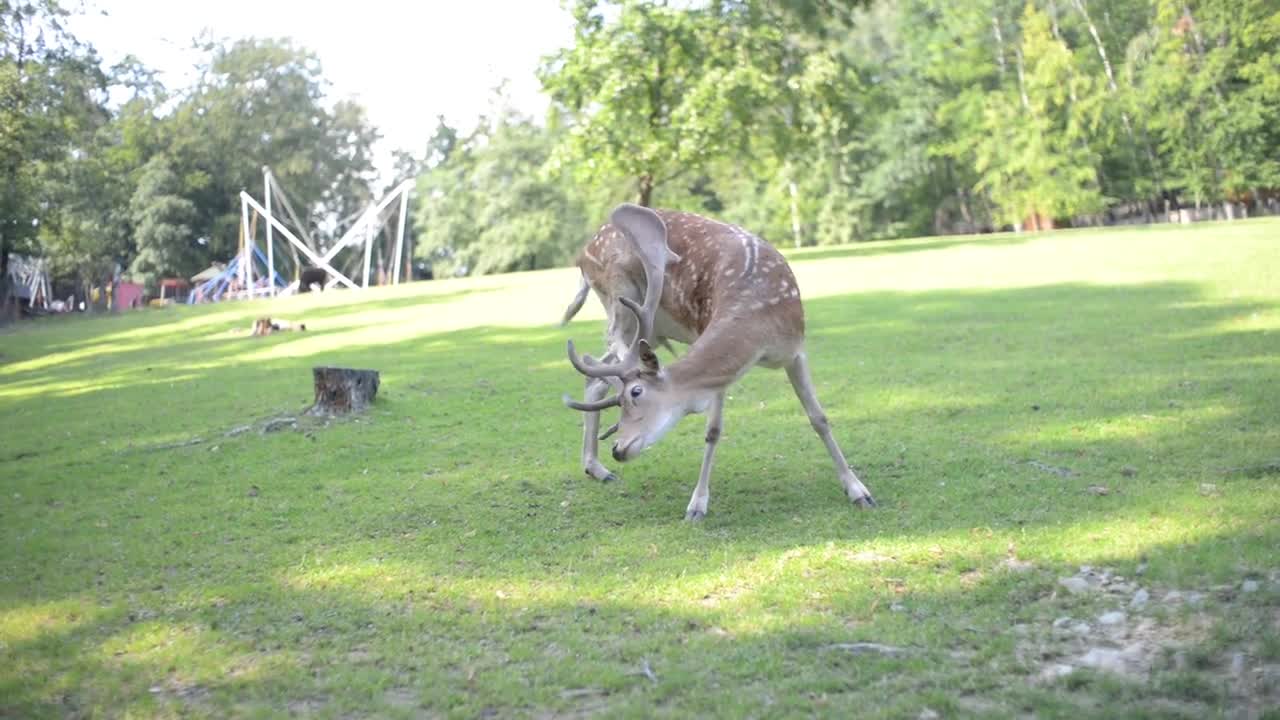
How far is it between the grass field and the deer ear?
3.22 ft

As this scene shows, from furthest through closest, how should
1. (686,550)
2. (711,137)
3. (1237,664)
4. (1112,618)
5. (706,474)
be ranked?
(711,137), (706,474), (686,550), (1112,618), (1237,664)

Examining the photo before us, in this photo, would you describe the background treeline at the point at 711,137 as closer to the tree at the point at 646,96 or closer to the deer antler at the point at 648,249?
the tree at the point at 646,96

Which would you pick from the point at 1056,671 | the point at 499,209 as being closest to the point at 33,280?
the point at 499,209

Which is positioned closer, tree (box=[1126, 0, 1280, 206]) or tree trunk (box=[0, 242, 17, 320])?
tree trunk (box=[0, 242, 17, 320])

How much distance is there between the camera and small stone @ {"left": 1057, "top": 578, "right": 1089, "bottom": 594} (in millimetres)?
4812

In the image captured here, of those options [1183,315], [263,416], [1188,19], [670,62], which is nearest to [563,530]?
[263,416]

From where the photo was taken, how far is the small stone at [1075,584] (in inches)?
189

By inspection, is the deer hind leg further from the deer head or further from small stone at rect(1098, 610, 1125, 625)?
small stone at rect(1098, 610, 1125, 625)

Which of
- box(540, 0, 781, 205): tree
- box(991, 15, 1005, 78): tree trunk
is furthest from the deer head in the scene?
box(991, 15, 1005, 78): tree trunk

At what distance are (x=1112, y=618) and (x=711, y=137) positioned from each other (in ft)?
88.6

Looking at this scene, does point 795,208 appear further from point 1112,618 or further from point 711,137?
point 1112,618

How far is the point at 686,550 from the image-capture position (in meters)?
5.85

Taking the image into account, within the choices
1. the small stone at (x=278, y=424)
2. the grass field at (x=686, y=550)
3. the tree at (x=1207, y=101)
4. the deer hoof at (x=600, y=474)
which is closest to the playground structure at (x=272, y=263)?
the tree at (x=1207, y=101)

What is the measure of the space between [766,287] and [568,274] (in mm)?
28374
